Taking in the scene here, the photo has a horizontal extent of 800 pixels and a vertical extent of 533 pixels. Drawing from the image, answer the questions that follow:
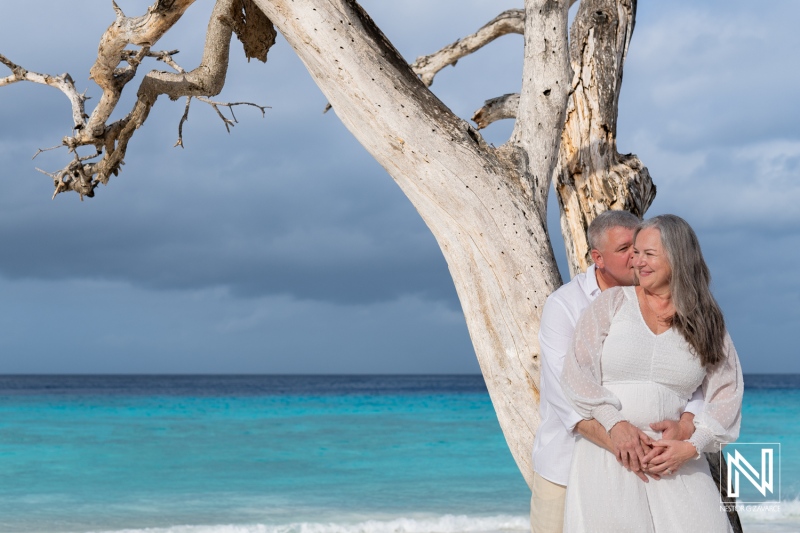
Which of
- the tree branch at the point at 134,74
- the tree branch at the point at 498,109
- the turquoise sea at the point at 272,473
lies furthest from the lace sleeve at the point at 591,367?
the turquoise sea at the point at 272,473

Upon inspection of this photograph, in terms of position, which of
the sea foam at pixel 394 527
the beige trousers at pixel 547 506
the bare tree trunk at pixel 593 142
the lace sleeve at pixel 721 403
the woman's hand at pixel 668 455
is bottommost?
the sea foam at pixel 394 527

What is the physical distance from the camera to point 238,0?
4316mm

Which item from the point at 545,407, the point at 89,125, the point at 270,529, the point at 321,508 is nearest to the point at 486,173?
the point at 545,407

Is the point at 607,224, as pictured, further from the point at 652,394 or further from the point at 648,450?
the point at 648,450

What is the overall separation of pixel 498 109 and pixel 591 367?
121 inches

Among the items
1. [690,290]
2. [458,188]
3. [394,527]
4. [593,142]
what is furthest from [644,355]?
[394,527]

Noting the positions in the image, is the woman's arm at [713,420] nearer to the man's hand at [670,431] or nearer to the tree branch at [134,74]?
the man's hand at [670,431]

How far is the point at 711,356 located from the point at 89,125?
3.67m

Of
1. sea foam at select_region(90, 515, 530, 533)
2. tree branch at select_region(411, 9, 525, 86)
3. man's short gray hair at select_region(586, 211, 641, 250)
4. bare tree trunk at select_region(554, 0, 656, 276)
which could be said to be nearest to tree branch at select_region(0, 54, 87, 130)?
tree branch at select_region(411, 9, 525, 86)

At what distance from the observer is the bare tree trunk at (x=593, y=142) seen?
453 cm

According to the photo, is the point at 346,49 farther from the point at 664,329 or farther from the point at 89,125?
the point at 89,125

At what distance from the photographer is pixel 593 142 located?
459 centimetres

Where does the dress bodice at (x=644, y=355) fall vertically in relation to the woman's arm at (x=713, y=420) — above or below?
above

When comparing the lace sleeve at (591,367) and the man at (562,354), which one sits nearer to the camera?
the lace sleeve at (591,367)
